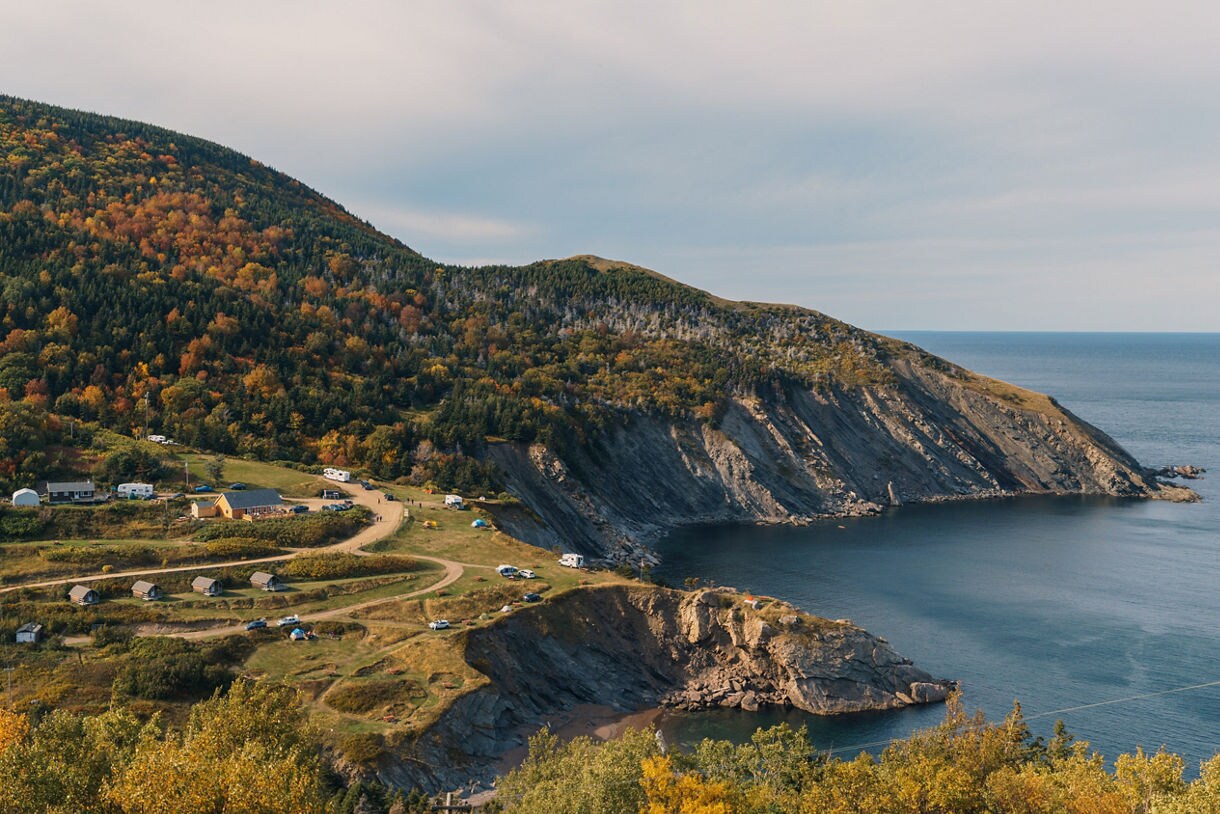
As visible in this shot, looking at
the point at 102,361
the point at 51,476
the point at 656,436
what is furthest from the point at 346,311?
the point at 51,476

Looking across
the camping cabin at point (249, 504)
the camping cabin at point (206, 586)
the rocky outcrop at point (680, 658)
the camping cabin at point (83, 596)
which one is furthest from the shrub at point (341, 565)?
the camping cabin at point (83, 596)

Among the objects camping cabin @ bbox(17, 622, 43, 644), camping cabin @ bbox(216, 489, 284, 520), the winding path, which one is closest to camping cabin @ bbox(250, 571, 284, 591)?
the winding path

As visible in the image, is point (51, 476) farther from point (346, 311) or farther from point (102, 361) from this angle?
point (346, 311)

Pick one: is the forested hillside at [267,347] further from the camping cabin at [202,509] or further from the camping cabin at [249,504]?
the camping cabin at [249,504]

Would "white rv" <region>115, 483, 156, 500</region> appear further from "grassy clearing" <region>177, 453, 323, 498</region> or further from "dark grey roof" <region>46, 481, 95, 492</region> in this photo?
"grassy clearing" <region>177, 453, 323, 498</region>

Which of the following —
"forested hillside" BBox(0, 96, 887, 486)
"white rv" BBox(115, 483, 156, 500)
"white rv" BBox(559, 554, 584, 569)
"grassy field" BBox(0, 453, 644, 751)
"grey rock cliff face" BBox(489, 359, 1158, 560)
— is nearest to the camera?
"grassy field" BBox(0, 453, 644, 751)

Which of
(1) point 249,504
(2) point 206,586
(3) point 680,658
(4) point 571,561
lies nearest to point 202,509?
(1) point 249,504
